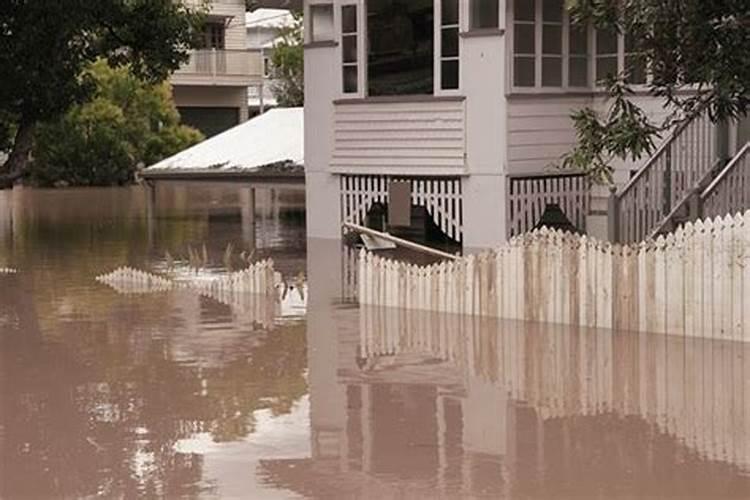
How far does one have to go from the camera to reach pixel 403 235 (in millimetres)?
25328

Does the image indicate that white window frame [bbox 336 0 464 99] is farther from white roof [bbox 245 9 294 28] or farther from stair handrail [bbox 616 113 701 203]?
white roof [bbox 245 9 294 28]

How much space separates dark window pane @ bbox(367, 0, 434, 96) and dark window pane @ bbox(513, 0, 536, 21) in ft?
4.72

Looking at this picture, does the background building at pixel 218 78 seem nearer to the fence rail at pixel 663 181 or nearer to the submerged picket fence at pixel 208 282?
the submerged picket fence at pixel 208 282

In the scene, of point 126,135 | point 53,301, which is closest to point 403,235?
point 53,301

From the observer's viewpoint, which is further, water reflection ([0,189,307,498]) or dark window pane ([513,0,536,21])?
dark window pane ([513,0,536,21])

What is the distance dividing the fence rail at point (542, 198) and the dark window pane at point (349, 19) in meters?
4.04

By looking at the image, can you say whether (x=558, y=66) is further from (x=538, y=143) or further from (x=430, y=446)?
(x=430, y=446)

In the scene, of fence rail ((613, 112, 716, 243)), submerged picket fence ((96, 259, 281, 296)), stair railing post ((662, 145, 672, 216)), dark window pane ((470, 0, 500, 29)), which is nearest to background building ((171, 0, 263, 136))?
dark window pane ((470, 0, 500, 29))

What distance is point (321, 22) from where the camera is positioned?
24.2 metres

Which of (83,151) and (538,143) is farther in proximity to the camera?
(83,151)

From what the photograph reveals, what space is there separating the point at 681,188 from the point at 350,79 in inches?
309

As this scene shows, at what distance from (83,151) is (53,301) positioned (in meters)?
29.9

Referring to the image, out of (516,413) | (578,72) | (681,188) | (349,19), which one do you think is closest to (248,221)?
(349,19)

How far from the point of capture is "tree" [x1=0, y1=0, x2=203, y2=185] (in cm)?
2420
